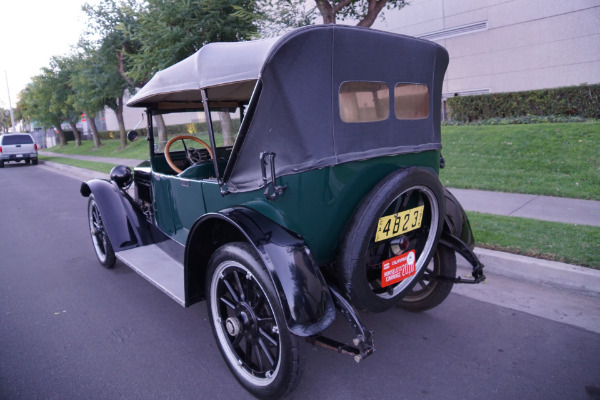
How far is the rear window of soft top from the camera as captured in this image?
21.1 m

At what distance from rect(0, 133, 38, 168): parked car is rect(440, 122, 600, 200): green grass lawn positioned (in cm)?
2128

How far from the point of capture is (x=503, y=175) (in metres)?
7.27

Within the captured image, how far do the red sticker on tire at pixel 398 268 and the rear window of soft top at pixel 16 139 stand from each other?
24041mm

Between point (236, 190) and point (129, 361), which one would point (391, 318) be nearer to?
point (236, 190)

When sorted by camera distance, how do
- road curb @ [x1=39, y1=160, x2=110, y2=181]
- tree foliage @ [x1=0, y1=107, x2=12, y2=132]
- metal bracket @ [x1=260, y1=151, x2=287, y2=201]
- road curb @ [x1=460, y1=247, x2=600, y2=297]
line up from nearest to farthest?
metal bracket @ [x1=260, y1=151, x2=287, y2=201], road curb @ [x1=460, y1=247, x2=600, y2=297], road curb @ [x1=39, y1=160, x2=110, y2=181], tree foliage @ [x1=0, y1=107, x2=12, y2=132]

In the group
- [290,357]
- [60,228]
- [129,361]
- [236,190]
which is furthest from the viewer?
[60,228]

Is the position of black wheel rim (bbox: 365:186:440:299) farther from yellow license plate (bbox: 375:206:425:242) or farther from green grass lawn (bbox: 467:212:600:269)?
green grass lawn (bbox: 467:212:600:269)

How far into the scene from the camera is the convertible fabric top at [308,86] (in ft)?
7.23

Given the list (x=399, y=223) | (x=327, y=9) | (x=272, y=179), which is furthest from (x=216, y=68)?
(x=327, y=9)

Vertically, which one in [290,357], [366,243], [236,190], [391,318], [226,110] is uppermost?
[226,110]

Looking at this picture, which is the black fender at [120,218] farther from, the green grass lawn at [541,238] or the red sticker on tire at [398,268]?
the green grass lawn at [541,238]

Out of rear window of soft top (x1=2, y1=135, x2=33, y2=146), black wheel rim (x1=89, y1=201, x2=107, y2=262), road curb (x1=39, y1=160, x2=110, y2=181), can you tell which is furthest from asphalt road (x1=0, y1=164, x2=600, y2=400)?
rear window of soft top (x1=2, y1=135, x2=33, y2=146)

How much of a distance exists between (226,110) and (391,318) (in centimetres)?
252

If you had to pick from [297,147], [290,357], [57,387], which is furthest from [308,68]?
[57,387]
